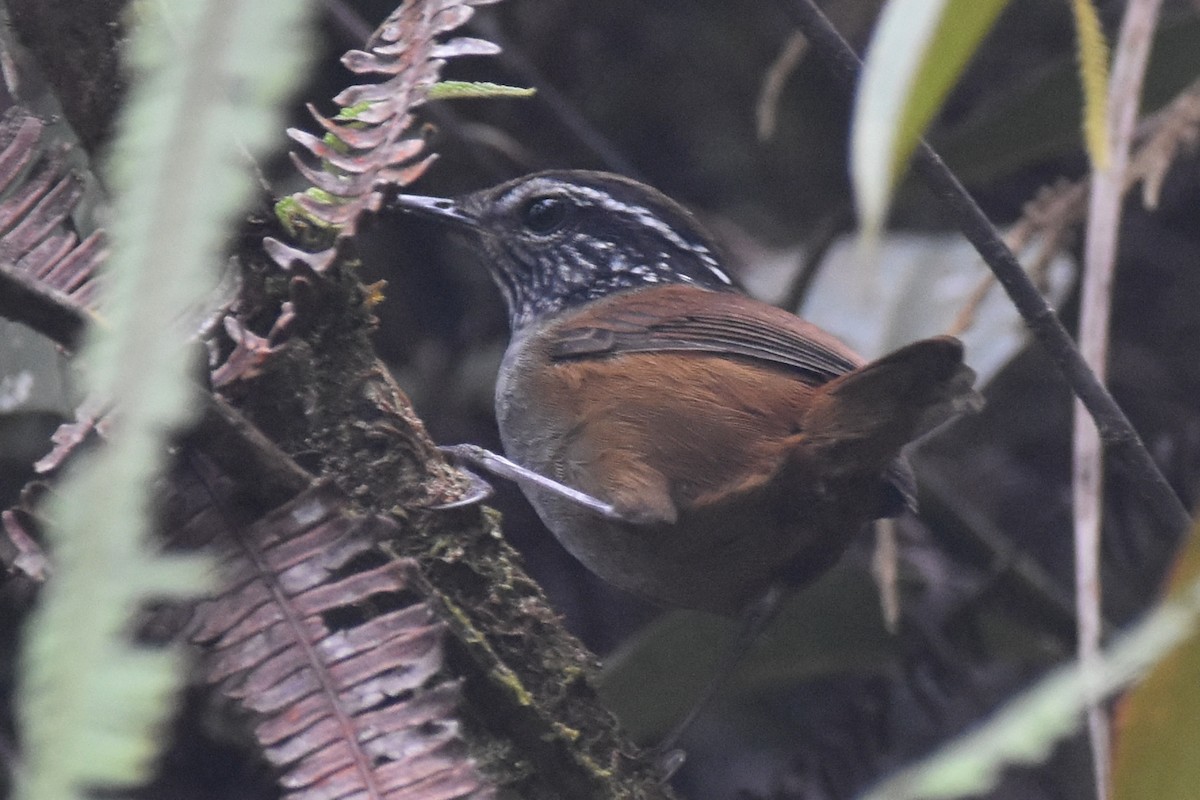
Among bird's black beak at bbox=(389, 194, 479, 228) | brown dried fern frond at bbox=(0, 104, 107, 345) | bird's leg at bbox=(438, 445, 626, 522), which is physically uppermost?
bird's black beak at bbox=(389, 194, 479, 228)

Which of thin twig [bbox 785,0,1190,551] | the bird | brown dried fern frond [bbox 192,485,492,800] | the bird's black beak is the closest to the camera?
brown dried fern frond [bbox 192,485,492,800]

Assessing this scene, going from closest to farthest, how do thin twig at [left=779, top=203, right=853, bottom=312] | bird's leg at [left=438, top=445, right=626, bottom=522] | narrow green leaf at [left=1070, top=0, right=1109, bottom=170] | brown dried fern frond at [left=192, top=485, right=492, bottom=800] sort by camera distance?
narrow green leaf at [left=1070, top=0, right=1109, bottom=170], brown dried fern frond at [left=192, top=485, right=492, bottom=800], bird's leg at [left=438, top=445, right=626, bottom=522], thin twig at [left=779, top=203, right=853, bottom=312]

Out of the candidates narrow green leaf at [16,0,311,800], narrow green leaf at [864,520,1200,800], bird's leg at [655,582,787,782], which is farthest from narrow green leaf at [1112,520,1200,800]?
bird's leg at [655,582,787,782]

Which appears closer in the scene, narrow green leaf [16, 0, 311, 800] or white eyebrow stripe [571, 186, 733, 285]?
narrow green leaf [16, 0, 311, 800]

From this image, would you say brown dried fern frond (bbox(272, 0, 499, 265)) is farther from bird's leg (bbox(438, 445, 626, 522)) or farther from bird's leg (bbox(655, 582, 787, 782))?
bird's leg (bbox(655, 582, 787, 782))

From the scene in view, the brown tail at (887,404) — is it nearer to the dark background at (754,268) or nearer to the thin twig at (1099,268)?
the thin twig at (1099,268)

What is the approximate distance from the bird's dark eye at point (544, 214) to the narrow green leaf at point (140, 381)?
292cm

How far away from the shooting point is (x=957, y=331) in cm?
325

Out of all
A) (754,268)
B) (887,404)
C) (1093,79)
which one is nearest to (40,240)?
(1093,79)

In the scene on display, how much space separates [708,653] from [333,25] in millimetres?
2029

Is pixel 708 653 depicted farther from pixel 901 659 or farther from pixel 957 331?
pixel 957 331

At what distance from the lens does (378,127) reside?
1918mm

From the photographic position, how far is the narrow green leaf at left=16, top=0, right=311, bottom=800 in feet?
2.30

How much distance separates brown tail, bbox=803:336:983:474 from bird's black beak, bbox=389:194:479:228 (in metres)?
1.23
